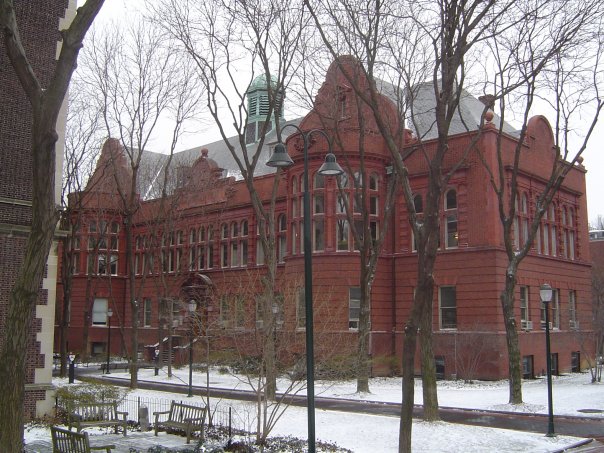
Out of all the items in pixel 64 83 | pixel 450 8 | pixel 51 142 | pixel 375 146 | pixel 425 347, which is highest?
pixel 375 146

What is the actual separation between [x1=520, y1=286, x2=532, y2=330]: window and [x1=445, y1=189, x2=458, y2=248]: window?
166 inches

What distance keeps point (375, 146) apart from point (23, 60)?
81.1 ft

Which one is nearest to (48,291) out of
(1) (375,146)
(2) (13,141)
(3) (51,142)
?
(2) (13,141)

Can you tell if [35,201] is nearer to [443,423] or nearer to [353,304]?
[443,423]

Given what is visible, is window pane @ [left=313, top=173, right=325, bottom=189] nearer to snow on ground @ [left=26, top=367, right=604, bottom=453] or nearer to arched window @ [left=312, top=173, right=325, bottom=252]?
arched window @ [left=312, top=173, right=325, bottom=252]

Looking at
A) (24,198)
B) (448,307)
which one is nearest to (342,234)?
(448,307)

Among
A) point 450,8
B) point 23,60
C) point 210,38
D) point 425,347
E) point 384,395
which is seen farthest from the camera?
point 384,395

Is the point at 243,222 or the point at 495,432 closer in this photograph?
the point at 495,432

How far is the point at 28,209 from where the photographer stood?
16344mm

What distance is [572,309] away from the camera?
3659cm

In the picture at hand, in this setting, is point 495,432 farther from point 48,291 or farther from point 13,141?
point 13,141

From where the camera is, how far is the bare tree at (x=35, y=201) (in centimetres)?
916

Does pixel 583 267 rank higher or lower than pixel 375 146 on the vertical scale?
lower

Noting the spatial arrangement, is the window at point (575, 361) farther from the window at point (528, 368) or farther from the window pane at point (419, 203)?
the window pane at point (419, 203)
